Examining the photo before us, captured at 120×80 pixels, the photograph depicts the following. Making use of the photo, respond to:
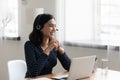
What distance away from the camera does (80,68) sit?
220 centimetres

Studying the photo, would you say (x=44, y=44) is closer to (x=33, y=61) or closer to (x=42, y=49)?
(x=42, y=49)

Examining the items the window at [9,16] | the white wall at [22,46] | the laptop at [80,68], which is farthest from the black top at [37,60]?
the window at [9,16]

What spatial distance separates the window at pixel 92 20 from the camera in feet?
10.1

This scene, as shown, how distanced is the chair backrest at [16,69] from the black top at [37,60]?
0.26 metres

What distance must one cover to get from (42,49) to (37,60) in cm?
18

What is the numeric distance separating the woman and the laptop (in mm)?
299

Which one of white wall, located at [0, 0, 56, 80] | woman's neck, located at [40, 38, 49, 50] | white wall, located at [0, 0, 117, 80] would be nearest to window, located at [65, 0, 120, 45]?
white wall, located at [0, 0, 117, 80]

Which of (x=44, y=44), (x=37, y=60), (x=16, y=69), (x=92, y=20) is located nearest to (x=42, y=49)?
(x=44, y=44)

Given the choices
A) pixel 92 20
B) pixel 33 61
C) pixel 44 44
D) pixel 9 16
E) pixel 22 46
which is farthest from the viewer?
pixel 9 16

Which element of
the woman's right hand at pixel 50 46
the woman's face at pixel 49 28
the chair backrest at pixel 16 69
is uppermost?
the woman's face at pixel 49 28

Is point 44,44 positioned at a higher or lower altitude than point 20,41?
higher

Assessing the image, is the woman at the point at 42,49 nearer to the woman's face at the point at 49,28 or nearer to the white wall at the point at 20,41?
the woman's face at the point at 49,28

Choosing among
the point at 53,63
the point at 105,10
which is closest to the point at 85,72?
the point at 53,63

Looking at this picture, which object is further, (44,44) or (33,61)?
(44,44)
